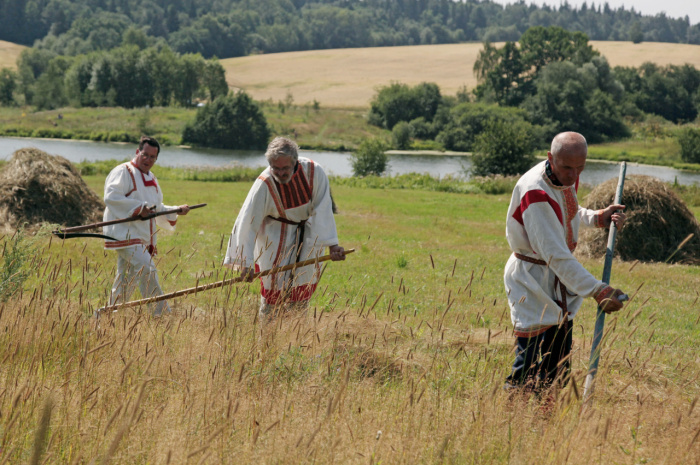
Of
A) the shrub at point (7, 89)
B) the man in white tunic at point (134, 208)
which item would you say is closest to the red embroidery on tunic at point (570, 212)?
the man in white tunic at point (134, 208)

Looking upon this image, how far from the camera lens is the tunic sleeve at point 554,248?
393 centimetres

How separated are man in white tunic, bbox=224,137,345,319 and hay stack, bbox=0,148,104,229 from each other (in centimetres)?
989


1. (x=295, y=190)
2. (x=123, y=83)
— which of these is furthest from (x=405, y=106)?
(x=295, y=190)

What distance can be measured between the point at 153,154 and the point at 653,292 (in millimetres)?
7592

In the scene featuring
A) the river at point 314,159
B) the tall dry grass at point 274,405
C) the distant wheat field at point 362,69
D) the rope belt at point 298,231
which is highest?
the distant wheat field at point 362,69

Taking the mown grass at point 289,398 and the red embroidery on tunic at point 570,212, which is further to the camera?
the red embroidery on tunic at point 570,212

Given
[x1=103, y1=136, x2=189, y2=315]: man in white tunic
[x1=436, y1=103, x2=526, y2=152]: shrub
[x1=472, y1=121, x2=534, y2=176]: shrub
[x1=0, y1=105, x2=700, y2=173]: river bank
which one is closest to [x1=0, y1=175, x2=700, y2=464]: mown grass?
[x1=103, y1=136, x2=189, y2=315]: man in white tunic

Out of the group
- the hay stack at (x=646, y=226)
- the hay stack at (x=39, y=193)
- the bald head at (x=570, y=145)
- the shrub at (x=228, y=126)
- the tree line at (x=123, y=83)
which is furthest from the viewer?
the tree line at (x=123, y=83)

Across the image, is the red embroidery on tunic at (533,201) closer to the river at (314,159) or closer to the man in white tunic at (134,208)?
the man in white tunic at (134,208)

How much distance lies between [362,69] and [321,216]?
129267 mm

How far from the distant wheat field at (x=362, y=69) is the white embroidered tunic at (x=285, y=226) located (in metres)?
92.2

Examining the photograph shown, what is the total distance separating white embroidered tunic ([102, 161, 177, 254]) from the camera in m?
6.68

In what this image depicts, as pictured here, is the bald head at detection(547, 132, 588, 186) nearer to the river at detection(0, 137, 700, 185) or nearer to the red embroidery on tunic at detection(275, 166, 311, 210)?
the red embroidery on tunic at detection(275, 166, 311, 210)

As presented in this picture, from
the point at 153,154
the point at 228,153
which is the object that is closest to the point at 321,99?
the point at 228,153
